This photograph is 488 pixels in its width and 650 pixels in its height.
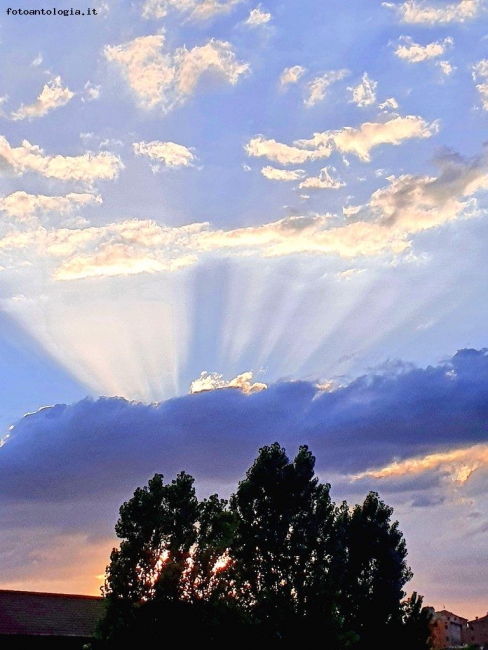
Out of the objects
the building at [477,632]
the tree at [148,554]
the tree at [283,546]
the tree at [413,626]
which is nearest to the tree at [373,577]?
the tree at [413,626]

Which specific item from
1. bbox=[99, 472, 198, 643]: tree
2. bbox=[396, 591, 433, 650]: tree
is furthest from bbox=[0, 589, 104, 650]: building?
bbox=[396, 591, 433, 650]: tree

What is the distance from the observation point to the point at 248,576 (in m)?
45.2

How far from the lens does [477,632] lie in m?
195

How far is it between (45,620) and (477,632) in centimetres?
17153

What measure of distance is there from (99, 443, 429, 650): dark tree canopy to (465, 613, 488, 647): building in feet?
516

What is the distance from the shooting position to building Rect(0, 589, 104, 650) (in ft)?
164

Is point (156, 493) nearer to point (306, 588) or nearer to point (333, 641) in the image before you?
point (306, 588)

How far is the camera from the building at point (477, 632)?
191 metres

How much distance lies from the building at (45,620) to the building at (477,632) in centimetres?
16073

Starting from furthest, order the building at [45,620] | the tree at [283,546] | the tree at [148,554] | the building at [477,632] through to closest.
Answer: the building at [477,632], the building at [45,620], the tree at [283,546], the tree at [148,554]

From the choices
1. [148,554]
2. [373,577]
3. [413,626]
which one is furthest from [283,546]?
[413,626]

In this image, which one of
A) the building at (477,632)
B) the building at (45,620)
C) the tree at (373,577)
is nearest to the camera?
the building at (45,620)

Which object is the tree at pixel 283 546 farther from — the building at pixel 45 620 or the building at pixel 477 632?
the building at pixel 477 632

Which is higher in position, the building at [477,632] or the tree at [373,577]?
the building at [477,632]
